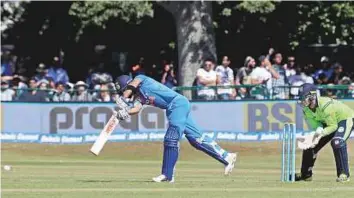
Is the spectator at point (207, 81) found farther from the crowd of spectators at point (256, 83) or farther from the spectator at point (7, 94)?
the spectator at point (7, 94)

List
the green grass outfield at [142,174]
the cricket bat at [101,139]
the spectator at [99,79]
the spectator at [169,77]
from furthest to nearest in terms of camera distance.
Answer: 1. the spectator at [99,79]
2. the spectator at [169,77]
3. the cricket bat at [101,139]
4. the green grass outfield at [142,174]

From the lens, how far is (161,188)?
570 inches

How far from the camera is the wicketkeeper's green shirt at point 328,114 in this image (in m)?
15.8

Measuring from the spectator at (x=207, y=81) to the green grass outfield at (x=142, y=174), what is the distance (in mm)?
1388

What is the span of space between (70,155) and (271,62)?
6480mm

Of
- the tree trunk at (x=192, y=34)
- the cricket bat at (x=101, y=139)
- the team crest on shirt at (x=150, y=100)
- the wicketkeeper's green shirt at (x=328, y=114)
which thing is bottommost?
the cricket bat at (x=101, y=139)

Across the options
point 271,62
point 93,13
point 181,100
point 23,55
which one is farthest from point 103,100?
point 23,55

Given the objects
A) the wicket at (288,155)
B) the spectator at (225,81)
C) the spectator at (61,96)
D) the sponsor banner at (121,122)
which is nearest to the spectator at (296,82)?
the sponsor banner at (121,122)

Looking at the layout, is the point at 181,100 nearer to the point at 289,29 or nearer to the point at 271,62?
the point at 271,62

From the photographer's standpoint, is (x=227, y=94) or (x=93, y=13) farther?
(x=93, y=13)

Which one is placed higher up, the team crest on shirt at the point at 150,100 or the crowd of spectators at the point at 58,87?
the crowd of spectators at the point at 58,87

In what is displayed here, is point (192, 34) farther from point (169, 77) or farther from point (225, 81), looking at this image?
point (225, 81)

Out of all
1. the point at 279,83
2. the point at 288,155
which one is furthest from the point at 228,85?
the point at 288,155

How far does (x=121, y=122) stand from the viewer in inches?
1042
